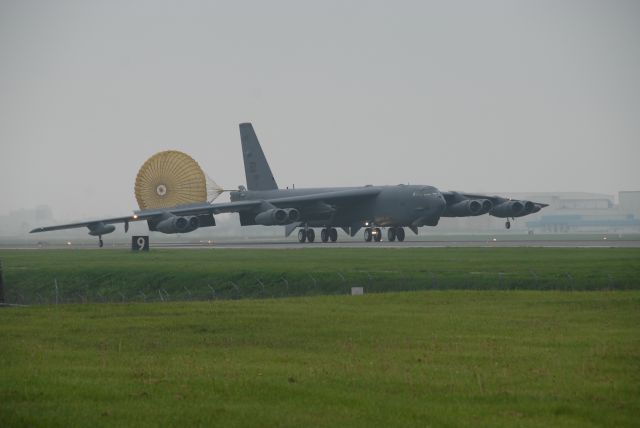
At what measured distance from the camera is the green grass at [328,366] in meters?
13.1

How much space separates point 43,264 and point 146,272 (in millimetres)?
10840

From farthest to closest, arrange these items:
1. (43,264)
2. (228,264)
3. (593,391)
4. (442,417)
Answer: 1. (43,264)
2. (228,264)
3. (593,391)
4. (442,417)

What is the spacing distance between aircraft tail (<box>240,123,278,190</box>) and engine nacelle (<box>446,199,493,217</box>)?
14669mm

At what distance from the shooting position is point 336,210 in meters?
70.1

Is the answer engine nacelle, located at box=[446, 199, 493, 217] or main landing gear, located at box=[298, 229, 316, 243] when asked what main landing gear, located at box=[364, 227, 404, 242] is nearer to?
engine nacelle, located at box=[446, 199, 493, 217]

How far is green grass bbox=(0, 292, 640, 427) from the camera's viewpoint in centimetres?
1312

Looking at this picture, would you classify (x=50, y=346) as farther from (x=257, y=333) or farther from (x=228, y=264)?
(x=228, y=264)

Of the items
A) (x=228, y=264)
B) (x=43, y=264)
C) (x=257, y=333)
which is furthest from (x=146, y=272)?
(x=257, y=333)

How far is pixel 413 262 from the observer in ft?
140

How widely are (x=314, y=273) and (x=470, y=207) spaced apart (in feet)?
98.9

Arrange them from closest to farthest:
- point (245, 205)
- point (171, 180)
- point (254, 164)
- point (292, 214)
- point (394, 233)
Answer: point (292, 214) → point (245, 205) → point (394, 233) → point (171, 180) → point (254, 164)

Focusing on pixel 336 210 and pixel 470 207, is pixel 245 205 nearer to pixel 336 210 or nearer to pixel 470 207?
pixel 336 210

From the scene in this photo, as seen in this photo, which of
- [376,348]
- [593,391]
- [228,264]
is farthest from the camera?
[228,264]

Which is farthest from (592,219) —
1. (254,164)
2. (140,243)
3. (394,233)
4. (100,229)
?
(140,243)
